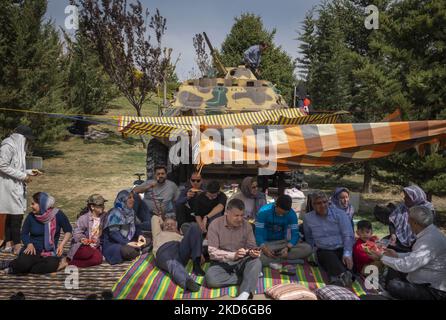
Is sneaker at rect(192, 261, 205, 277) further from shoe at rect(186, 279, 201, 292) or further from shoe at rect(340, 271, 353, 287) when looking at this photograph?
shoe at rect(340, 271, 353, 287)

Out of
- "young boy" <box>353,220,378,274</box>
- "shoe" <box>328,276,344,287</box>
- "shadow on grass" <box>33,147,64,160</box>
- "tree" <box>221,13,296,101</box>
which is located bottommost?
"shoe" <box>328,276,344,287</box>

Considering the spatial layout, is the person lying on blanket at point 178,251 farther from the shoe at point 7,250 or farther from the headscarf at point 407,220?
the headscarf at point 407,220

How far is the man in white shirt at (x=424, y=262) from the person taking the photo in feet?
11.7

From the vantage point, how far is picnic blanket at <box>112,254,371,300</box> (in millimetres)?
4215

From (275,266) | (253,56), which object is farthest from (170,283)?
(253,56)

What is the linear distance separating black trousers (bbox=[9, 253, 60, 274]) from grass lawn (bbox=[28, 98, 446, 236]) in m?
3.12

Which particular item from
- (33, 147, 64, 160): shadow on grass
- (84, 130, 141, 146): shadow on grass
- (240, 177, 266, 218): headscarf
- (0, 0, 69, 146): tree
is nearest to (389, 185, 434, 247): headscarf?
(240, 177, 266, 218): headscarf

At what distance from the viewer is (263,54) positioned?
28.6m

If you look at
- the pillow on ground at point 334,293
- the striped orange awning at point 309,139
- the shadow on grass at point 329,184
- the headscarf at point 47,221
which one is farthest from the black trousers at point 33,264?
the shadow on grass at point 329,184

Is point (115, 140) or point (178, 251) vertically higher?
point (115, 140)

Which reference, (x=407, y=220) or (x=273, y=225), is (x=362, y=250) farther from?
(x=273, y=225)

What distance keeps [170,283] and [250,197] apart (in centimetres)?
185
